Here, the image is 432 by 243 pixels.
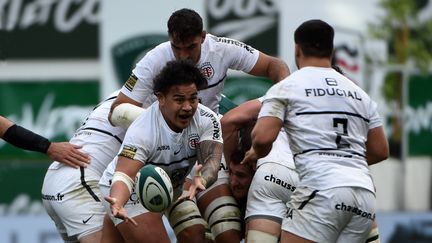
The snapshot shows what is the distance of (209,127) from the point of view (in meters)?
10.2

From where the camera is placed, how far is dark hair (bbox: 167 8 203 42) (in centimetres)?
1012

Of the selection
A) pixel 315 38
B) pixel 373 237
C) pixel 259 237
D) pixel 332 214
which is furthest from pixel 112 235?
pixel 315 38

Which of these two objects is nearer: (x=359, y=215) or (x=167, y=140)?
(x=359, y=215)

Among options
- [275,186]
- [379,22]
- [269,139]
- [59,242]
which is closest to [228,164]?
[275,186]

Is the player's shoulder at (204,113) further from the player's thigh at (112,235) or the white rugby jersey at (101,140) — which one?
the player's thigh at (112,235)

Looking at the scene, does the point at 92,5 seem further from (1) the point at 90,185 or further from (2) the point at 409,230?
(1) the point at 90,185

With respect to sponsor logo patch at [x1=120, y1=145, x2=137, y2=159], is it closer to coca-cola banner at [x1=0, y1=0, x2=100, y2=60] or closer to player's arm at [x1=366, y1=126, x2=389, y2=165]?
player's arm at [x1=366, y1=126, x2=389, y2=165]

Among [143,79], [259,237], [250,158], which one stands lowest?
[259,237]

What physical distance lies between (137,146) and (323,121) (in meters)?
1.33

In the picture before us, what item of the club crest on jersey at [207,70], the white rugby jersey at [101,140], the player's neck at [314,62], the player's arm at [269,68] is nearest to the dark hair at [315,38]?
the player's neck at [314,62]

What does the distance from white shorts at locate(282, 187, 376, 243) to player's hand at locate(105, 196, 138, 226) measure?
3.47ft

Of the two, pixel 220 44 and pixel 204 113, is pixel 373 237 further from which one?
pixel 220 44

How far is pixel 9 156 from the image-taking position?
73.0 feet

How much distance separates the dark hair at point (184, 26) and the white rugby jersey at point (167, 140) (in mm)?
502
